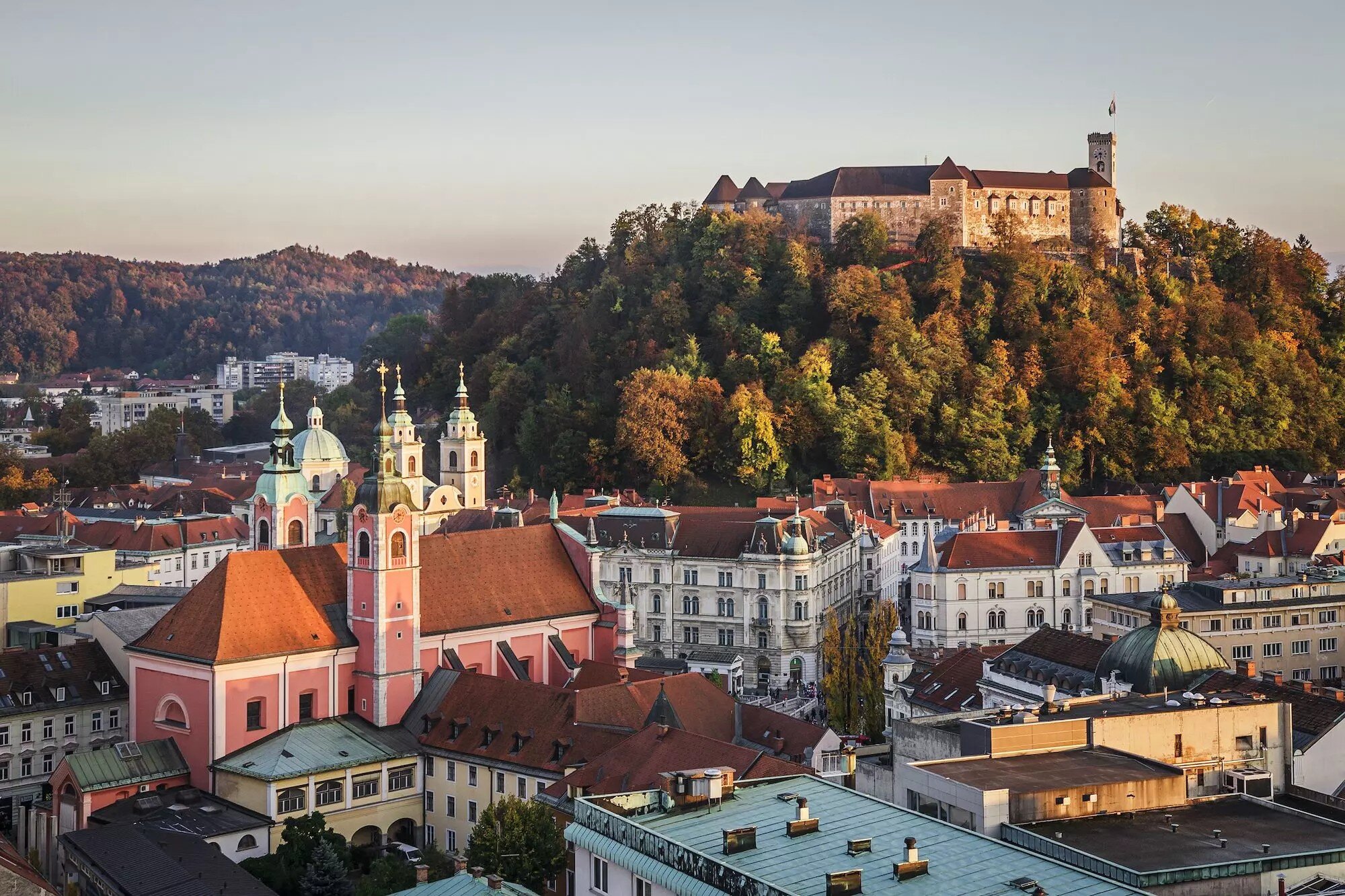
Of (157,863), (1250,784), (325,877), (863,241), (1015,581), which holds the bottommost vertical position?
(325,877)

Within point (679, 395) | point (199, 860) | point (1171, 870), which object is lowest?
point (199, 860)

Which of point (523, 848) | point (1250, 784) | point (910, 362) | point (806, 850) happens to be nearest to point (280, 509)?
point (523, 848)

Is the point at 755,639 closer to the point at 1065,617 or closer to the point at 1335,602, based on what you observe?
the point at 1065,617

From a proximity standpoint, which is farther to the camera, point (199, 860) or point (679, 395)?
point (679, 395)

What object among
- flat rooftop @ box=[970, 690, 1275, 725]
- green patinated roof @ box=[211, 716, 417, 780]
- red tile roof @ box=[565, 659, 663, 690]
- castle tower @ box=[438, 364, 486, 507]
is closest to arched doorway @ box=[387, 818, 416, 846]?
green patinated roof @ box=[211, 716, 417, 780]

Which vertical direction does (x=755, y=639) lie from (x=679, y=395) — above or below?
below

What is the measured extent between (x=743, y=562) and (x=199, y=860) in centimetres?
3787

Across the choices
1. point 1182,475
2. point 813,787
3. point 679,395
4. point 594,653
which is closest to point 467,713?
point 594,653

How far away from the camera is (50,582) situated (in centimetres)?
6662

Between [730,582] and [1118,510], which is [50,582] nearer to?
[730,582]

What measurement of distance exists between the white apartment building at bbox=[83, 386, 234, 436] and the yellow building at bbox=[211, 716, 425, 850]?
12961cm

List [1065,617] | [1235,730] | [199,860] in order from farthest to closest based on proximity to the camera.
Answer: [1065,617]
[199,860]
[1235,730]

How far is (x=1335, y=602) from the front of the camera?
59.9 meters

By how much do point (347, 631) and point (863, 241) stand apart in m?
63.5
